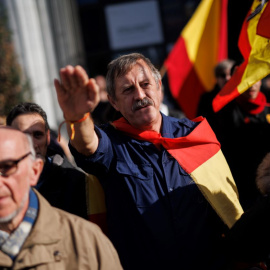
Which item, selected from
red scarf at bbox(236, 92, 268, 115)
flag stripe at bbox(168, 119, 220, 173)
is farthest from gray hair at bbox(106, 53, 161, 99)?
red scarf at bbox(236, 92, 268, 115)

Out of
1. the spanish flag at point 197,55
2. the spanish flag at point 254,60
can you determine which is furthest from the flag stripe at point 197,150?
the spanish flag at point 197,55

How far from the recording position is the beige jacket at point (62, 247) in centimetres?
244

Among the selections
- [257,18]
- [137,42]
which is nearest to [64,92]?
[257,18]

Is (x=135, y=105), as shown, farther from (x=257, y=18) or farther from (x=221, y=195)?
(x=257, y=18)

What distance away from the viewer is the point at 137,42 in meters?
15.1

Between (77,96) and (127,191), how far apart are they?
2.56ft

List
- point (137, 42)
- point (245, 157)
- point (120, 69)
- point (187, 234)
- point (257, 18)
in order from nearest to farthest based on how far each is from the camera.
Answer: point (187, 234) → point (120, 69) → point (257, 18) → point (245, 157) → point (137, 42)

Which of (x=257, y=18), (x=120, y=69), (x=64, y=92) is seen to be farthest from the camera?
(x=257, y=18)

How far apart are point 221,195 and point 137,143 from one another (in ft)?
2.00

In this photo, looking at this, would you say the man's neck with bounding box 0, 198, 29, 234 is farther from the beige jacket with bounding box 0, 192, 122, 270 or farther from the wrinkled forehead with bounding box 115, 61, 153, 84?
the wrinkled forehead with bounding box 115, 61, 153, 84

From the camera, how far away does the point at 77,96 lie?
8.80 ft

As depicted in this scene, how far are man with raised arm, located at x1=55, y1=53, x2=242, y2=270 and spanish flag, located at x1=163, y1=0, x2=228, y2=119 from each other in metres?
3.24

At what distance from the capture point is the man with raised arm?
314 cm

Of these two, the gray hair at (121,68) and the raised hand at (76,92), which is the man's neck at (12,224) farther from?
the gray hair at (121,68)
